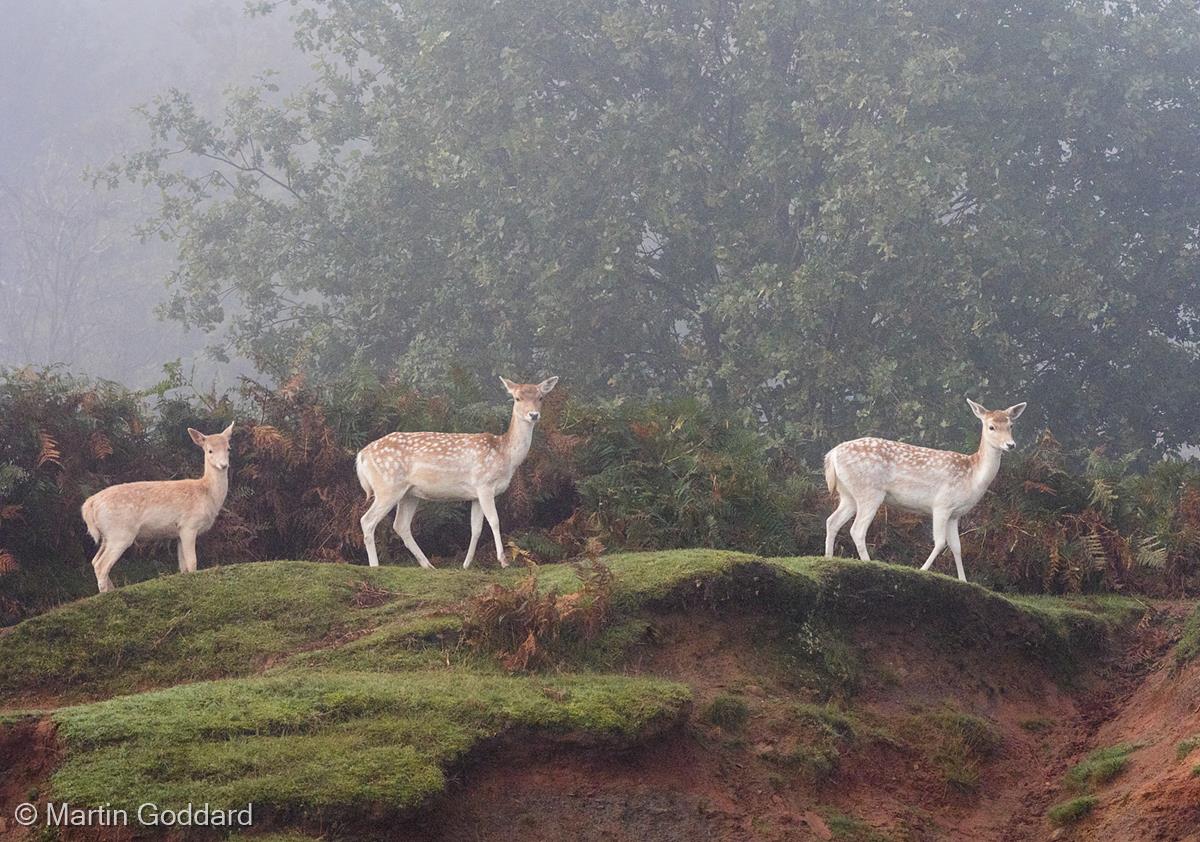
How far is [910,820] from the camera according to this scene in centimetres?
902

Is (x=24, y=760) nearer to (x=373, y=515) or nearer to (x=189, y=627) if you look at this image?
(x=189, y=627)

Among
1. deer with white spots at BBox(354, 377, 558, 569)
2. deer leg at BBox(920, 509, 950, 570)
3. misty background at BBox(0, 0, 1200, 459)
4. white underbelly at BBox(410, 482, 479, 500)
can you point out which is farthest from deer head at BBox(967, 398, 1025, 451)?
misty background at BBox(0, 0, 1200, 459)

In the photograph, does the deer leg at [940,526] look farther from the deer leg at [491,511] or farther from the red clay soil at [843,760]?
the deer leg at [491,511]

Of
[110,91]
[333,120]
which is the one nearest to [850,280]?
[333,120]

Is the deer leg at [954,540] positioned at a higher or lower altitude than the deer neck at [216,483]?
lower

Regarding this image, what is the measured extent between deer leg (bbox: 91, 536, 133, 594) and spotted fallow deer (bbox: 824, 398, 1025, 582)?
6818 millimetres

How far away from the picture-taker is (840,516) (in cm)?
1365

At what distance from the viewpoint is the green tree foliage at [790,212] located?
20891 millimetres

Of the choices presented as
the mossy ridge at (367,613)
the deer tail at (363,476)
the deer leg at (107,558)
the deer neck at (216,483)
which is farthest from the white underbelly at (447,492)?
the deer leg at (107,558)

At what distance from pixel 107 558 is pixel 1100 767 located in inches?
340

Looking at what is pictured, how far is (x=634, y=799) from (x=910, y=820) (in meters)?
2.07

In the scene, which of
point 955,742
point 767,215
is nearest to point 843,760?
point 955,742

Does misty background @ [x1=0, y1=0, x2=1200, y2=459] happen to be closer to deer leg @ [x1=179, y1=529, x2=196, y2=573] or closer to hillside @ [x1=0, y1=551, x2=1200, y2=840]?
deer leg @ [x1=179, y1=529, x2=196, y2=573]

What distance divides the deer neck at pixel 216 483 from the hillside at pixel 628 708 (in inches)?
79.9
